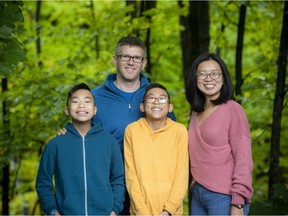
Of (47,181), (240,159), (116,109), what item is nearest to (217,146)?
(240,159)

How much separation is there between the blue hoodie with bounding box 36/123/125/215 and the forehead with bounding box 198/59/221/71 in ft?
2.76

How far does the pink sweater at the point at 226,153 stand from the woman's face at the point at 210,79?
12cm

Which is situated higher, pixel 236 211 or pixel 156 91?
pixel 156 91

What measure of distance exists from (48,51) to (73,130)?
4.93 m

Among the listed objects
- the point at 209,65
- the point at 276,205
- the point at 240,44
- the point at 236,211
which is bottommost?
the point at 276,205

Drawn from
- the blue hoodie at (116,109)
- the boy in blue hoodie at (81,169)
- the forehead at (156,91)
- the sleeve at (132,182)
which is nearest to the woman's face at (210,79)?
the forehead at (156,91)

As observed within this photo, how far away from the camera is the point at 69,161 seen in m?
3.10

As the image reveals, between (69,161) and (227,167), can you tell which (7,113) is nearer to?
(69,161)

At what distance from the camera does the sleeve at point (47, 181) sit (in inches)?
121

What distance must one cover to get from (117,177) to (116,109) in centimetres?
58

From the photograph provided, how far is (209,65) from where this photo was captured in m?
3.24

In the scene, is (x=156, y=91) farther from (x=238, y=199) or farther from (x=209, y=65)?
(x=238, y=199)

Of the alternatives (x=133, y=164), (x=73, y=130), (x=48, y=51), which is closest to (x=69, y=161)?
(x=73, y=130)

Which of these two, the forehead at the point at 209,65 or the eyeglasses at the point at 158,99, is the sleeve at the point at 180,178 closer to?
the eyeglasses at the point at 158,99
